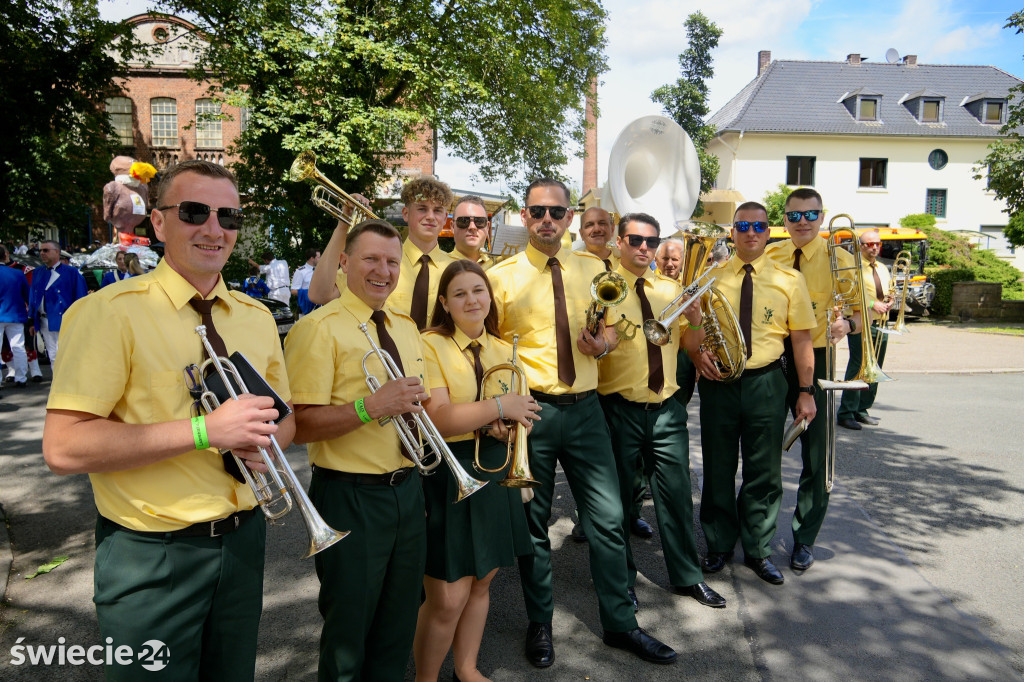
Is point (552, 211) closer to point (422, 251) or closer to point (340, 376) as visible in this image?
point (422, 251)

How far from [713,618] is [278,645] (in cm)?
234

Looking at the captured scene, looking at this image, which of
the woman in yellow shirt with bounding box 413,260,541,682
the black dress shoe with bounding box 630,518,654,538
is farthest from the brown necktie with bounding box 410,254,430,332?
the black dress shoe with bounding box 630,518,654,538

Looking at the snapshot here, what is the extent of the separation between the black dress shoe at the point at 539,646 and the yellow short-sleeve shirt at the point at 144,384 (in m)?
1.88

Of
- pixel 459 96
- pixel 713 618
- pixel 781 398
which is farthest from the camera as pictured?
pixel 459 96

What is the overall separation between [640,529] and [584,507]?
1617 millimetres

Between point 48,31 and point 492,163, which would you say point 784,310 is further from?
point 492,163

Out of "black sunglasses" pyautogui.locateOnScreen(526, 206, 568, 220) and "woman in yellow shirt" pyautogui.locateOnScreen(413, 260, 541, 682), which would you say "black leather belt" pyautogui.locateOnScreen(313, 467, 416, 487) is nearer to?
"woman in yellow shirt" pyautogui.locateOnScreen(413, 260, 541, 682)

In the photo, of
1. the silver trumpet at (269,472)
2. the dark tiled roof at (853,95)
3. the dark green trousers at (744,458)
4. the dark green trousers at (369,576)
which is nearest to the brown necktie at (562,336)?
the dark green trousers at (369,576)

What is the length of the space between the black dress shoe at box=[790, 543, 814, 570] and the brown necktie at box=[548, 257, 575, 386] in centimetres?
215

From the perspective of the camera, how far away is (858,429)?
784cm

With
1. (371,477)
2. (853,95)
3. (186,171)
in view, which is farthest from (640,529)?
(853,95)

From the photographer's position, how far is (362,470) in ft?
8.18

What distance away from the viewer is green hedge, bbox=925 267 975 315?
21234mm

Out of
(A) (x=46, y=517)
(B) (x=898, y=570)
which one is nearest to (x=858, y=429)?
(B) (x=898, y=570)
